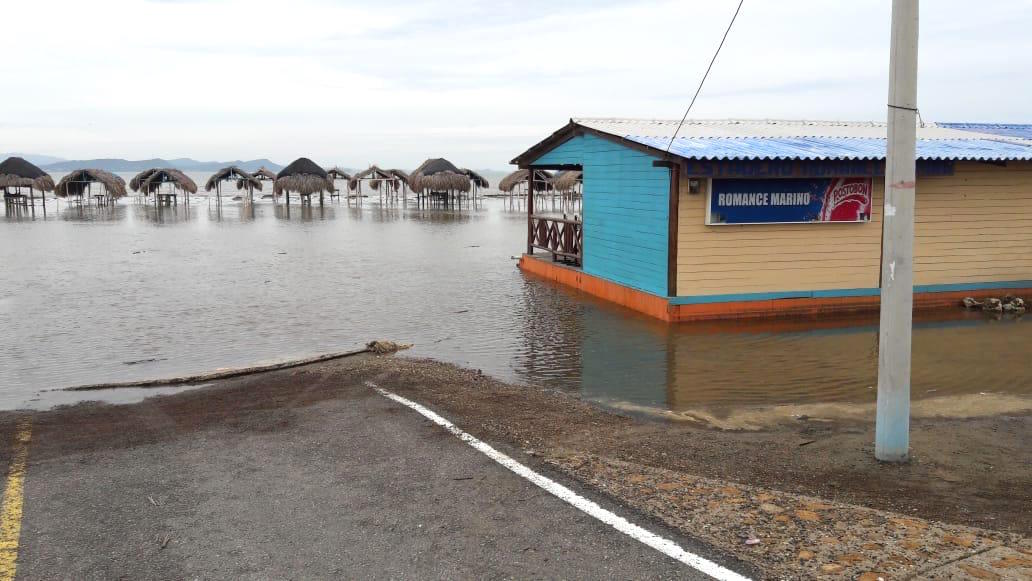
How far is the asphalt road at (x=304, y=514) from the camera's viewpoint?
14.0 feet

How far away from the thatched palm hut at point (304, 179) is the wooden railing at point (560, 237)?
4069 cm

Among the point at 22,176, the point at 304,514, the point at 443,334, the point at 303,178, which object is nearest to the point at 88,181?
the point at 22,176

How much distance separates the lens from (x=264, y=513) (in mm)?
5004

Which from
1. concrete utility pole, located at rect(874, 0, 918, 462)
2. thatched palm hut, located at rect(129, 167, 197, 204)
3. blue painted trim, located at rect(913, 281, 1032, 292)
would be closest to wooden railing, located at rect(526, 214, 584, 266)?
blue painted trim, located at rect(913, 281, 1032, 292)

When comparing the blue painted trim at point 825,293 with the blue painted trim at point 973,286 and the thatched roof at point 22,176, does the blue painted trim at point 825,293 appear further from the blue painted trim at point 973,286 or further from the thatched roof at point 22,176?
the thatched roof at point 22,176

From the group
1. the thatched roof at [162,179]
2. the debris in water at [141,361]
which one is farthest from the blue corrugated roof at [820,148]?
the thatched roof at [162,179]

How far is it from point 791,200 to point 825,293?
5.61ft

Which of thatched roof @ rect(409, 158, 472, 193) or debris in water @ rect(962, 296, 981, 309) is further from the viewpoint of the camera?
thatched roof @ rect(409, 158, 472, 193)

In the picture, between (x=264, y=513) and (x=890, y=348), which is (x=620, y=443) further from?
(x=264, y=513)

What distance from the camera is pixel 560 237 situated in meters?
19.2

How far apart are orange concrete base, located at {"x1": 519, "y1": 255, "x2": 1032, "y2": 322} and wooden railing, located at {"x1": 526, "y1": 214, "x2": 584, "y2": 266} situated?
2.24 m

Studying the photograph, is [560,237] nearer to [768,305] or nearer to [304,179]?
[768,305]

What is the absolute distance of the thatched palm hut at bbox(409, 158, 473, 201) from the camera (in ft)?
182

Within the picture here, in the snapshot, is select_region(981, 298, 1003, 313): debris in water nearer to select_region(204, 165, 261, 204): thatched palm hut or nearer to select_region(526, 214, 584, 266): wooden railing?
select_region(526, 214, 584, 266): wooden railing
